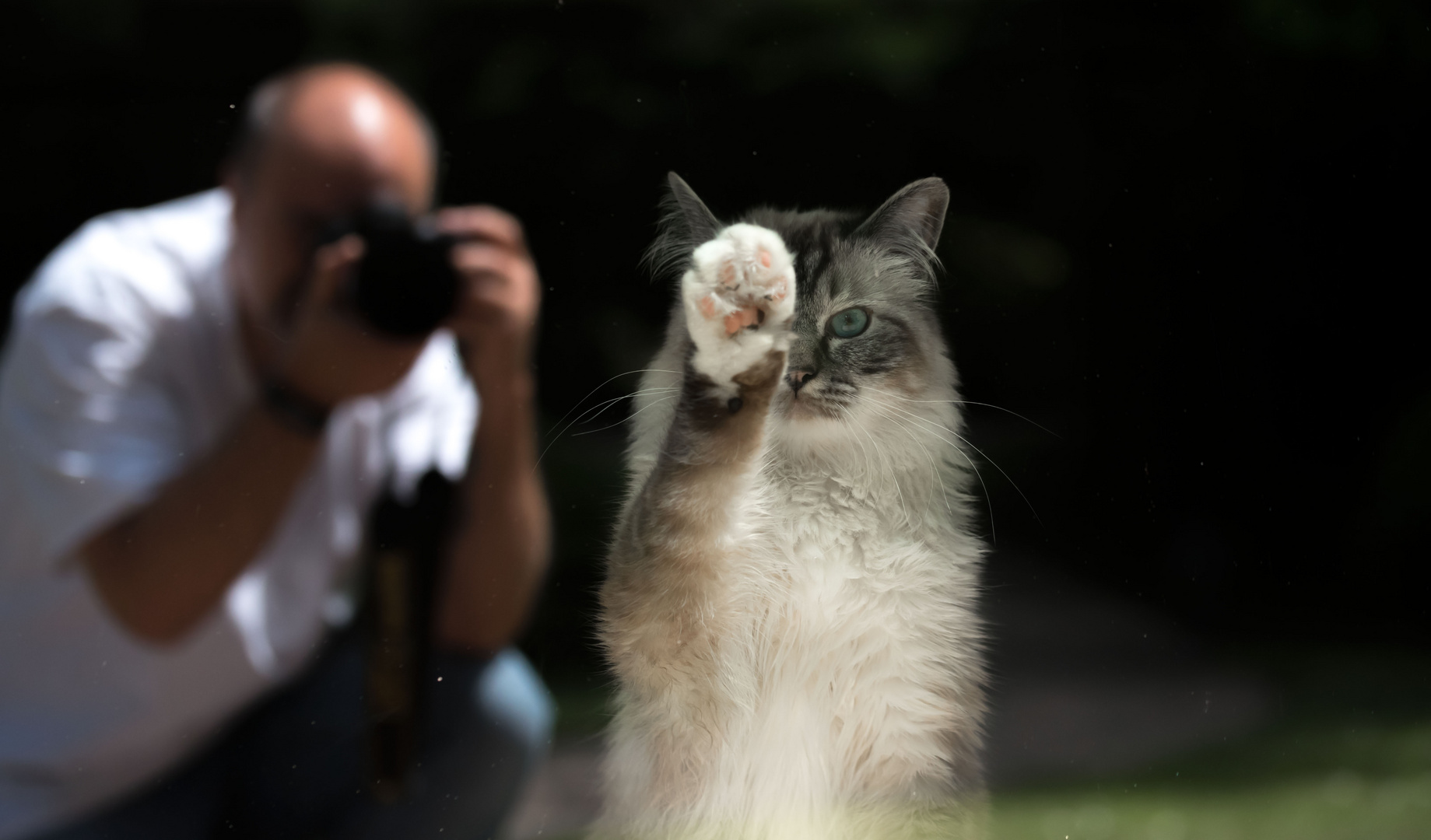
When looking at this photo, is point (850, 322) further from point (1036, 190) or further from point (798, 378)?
point (1036, 190)

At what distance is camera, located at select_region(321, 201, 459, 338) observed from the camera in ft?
4.00

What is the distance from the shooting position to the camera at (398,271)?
4.00 feet

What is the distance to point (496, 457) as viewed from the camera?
52.9 inches

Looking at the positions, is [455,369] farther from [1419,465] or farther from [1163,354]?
[1419,465]

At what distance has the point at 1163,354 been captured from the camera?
5.33 ft

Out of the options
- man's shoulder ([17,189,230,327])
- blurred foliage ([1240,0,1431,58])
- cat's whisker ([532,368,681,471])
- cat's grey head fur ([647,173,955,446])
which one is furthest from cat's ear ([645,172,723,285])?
blurred foliage ([1240,0,1431,58])

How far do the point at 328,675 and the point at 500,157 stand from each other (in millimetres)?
713

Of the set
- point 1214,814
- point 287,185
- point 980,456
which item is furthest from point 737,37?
point 1214,814

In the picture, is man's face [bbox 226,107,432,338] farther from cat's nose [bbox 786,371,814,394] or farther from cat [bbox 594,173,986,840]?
cat's nose [bbox 786,371,814,394]

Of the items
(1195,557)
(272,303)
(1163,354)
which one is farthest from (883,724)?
(272,303)

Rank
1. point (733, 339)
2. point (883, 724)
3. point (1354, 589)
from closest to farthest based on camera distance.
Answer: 1. point (733, 339)
2. point (883, 724)
3. point (1354, 589)

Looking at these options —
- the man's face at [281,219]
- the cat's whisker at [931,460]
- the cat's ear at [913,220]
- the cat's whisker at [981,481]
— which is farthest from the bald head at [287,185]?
the cat's whisker at [981,481]

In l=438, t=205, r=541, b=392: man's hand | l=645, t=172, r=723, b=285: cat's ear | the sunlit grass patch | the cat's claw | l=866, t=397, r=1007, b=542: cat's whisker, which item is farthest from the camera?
the sunlit grass patch

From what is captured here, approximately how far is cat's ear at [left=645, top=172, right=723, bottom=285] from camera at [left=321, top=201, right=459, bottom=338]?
29 centimetres
